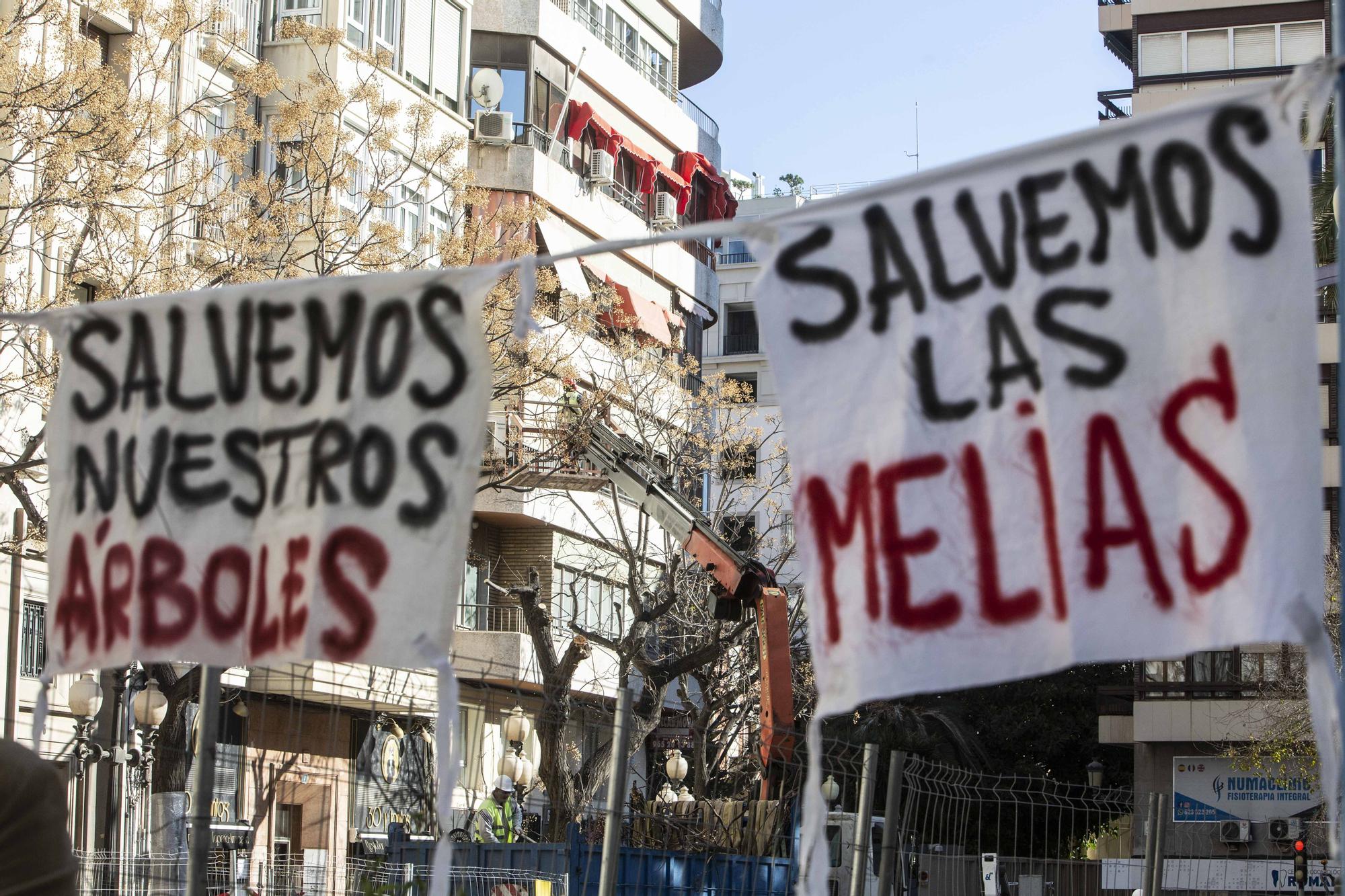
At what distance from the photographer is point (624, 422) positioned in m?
32.8

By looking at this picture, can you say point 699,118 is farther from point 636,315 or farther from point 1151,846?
point 1151,846

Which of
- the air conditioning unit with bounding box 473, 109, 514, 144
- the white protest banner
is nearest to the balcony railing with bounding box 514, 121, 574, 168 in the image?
the air conditioning unit with bounding box 473, 109, 514, 144

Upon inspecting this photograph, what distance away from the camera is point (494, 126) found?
116 feet

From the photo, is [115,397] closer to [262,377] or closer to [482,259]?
[262,377]

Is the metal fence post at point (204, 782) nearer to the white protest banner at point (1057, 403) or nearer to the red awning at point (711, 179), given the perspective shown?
the white protest banner at point (1057, 403)

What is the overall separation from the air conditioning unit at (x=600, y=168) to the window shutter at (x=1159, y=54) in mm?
14318

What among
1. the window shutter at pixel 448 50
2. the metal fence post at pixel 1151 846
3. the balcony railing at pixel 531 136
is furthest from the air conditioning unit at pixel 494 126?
the metal fence post at pixel 1151 846

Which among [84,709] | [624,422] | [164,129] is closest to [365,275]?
[84,709]

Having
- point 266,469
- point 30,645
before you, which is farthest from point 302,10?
point 266,469

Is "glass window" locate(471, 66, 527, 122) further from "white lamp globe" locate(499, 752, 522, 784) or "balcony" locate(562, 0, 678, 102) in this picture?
"white lamp globe" locate(499, 752, 522, 784)

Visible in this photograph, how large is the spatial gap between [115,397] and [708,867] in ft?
29.6

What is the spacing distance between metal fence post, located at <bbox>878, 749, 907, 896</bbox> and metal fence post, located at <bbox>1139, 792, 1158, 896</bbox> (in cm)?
177

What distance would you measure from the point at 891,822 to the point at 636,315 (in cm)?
2952

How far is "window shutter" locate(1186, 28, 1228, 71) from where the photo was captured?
44406 mm
